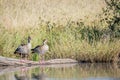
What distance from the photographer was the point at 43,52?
3119 centimetres

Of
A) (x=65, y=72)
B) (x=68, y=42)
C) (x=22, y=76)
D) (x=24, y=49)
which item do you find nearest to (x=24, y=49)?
(x=24, y=49)

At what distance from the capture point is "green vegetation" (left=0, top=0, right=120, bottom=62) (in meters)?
32.0

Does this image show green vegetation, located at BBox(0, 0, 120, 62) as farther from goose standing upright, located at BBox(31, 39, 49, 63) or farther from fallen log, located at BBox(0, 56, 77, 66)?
goose standing upright, located at BBox(31, 39, 49, 63)

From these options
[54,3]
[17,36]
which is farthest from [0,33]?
[54,3]

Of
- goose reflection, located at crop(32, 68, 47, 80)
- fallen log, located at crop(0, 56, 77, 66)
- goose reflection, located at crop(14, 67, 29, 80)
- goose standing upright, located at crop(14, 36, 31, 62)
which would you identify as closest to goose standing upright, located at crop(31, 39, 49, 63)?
goose standing upright, located at crop(14, 36, 31, 62)

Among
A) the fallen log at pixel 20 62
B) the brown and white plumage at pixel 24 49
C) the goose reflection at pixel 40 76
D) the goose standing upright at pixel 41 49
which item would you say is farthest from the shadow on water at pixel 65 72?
the brown and white plumage at pixel 24 49

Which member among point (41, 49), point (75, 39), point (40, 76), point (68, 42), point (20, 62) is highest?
point (75, 39)

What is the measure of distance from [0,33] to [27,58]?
1416mm

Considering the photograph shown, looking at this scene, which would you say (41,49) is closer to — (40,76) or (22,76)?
(22,76)

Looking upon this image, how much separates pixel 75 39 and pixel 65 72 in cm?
431

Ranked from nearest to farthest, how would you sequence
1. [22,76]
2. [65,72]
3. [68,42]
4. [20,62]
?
[22,76] < [65,72] < [20,62] < [68,42]

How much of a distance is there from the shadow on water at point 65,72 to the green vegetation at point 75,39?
2.54 feet

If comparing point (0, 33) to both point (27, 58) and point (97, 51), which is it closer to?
point (27, 58)

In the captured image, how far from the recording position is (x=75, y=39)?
33.0 meters
